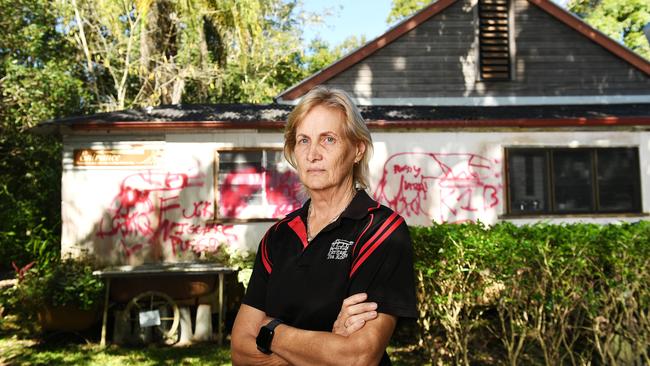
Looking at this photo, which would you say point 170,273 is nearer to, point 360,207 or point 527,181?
point 360,207

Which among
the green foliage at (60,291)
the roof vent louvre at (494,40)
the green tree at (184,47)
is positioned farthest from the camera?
the green tree at (184,47)

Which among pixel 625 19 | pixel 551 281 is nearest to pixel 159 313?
pixel 551 281

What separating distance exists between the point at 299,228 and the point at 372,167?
9429 mm

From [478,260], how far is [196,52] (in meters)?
20.6

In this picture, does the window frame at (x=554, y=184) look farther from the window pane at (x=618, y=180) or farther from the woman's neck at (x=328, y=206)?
the woman's neck at (x=328, y=206)

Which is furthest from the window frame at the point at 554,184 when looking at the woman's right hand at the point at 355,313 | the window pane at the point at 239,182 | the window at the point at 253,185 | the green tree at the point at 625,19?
the green tree at the point at 625,19

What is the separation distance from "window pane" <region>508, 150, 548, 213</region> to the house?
0.08 ft

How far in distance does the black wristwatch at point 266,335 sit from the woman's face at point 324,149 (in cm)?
54

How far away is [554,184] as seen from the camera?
38.5 feet

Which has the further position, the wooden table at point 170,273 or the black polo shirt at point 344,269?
the wooden table at point 170,273

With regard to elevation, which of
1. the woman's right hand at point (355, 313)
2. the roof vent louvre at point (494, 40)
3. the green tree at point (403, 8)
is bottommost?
the woman's right hand at point (355, 313)

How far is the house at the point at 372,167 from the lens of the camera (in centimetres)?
1059

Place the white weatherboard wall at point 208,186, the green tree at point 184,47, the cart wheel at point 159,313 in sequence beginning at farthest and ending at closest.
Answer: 1. the green tree at point 184,47
2. the white weatherboard wall at point 208,186
3. the cart wheel at point 159,313

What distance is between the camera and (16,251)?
14.6 meters
